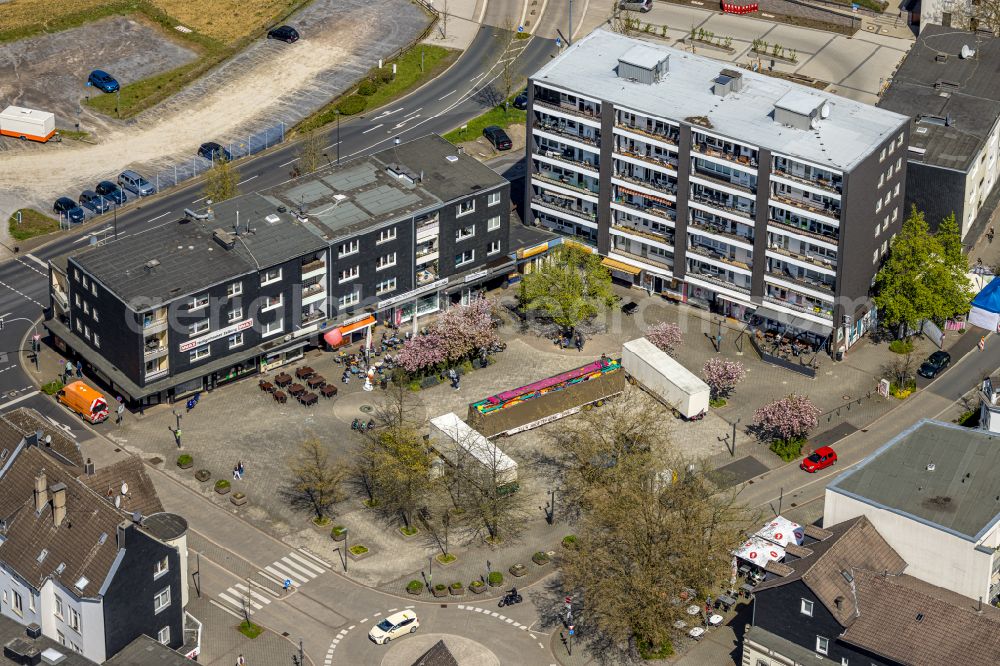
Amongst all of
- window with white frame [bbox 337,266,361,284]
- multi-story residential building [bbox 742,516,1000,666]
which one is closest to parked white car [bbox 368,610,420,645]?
multi-story residential building [bbox 742,516,1000,666]

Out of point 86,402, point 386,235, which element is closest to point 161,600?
point 86,402

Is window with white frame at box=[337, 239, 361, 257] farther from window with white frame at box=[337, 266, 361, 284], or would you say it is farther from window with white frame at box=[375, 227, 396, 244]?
window with white frame at box=[375, 227, 396, 244]

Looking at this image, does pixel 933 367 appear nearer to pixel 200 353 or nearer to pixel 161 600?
pixel 200 353

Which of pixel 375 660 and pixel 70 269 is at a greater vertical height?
pixel 70 269

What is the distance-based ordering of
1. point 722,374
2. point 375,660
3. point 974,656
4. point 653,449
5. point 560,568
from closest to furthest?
point 974,656 → point 375,660 → point 560,568 → point 653,449 → point 722,374

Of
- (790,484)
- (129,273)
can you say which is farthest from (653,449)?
(129,273)

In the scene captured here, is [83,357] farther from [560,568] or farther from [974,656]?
[974,656]

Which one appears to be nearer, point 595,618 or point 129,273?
point 595,618
